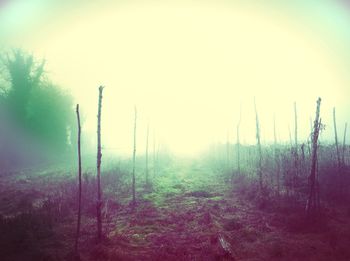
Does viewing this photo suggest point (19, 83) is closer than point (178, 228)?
No

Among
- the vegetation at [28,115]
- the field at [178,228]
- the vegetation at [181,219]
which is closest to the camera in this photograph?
the field at [178,228]

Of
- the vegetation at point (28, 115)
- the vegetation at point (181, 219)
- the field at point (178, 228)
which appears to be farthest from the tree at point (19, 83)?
the field at point (178, 228)

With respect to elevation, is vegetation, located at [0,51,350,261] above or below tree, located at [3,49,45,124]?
below

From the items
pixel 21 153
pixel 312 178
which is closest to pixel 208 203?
pixel 312 178

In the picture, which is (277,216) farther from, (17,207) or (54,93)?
(54,93)

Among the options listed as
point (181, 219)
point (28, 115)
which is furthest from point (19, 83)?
point (181, 219)

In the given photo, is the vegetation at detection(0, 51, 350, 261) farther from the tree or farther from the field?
the tree

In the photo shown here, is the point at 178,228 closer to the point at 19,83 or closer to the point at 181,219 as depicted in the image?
the point at 181,219

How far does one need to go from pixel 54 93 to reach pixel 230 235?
138ft

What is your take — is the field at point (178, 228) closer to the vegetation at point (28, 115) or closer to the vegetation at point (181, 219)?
the vegetation at point (181, 219)

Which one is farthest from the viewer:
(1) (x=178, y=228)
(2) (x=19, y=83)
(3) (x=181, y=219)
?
(2) (x=19, y=83)

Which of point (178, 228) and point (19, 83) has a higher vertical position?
point (19, 83)

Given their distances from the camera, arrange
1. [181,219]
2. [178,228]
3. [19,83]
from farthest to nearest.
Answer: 1. [19,83]
2. [181,219]
3. [178,228]

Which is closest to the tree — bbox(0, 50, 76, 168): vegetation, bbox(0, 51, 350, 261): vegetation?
bbox(0, 50, 76, 168): vegetation
